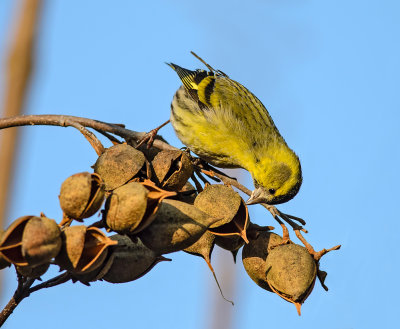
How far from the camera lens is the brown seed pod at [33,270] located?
302 centimetres

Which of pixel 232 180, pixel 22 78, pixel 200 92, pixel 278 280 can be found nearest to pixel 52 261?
pixel 278 280

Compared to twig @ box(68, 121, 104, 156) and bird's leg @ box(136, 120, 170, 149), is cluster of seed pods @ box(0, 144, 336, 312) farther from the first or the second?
bird's leg @ box(136, 120, 170, 149)

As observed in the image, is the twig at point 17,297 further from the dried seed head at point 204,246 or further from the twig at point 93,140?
the dried seed head at point 204,246

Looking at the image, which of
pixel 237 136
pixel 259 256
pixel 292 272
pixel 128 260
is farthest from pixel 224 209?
pixel 237 136

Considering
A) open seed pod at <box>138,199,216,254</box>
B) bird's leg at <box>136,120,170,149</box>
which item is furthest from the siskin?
open seed pod at <box>138,199,216,254</box>

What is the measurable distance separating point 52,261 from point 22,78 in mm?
2905

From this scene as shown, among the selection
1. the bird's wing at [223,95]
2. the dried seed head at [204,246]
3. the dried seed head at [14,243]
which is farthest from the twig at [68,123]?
the bird's wing at [223,95]

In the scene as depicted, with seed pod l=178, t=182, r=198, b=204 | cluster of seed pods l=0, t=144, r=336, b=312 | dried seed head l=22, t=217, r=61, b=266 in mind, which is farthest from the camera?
seed pod l=178, t=182, r=198, b=204

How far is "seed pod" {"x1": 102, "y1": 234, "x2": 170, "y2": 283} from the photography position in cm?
335

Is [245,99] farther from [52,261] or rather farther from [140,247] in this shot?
[52,261]

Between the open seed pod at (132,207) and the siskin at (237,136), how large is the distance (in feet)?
7.25

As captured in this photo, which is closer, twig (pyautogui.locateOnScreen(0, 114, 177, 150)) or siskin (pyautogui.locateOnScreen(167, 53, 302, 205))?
twig (pyautogui.locateOnScreen(0, 114, 177, 150))

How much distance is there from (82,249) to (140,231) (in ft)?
1.01

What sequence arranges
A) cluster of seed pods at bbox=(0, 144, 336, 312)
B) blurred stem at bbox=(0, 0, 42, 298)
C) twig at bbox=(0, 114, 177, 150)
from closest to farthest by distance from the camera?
cluster of seed pods at bbox=(0, 144, 336, 312) → twig at bbox=(0, 114, 177, 150) → blurred stem at bbox=(0, 0, 42, 298)
